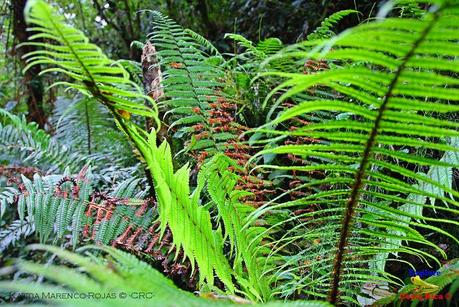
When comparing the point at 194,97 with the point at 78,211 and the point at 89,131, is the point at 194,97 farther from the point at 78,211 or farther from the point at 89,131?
the point at 89,131

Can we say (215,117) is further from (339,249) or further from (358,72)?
(358,72)

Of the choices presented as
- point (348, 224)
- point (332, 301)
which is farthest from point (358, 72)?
point (332, 301)

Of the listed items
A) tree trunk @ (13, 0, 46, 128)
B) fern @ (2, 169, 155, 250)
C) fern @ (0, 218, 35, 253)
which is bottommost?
fern @ (0, 218, 35, 253)

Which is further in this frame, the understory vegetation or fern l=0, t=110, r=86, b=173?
fern l=0, t=110, r=86, b=173

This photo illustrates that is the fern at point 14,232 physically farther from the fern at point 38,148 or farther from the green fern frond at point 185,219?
the green fern frond at point 185,219

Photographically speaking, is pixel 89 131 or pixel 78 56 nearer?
pixel 78 56

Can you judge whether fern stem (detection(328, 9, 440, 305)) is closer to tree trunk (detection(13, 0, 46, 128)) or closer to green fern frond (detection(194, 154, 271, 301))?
green fern frond (detection(194, 154, 271, 301))

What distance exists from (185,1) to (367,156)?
2939 millimetres

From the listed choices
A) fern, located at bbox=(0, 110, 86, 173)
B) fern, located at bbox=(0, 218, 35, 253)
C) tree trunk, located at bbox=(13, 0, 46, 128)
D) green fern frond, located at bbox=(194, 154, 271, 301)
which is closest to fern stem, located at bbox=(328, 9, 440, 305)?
green fern frond, located at bbox=(194, 154, 271, 301)

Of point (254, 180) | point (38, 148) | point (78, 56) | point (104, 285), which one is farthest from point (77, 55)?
point (38, 148)

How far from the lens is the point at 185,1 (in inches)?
130

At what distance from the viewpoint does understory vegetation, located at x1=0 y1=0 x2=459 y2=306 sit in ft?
1.68

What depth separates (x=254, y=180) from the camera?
1163mm

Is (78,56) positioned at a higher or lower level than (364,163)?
higher
